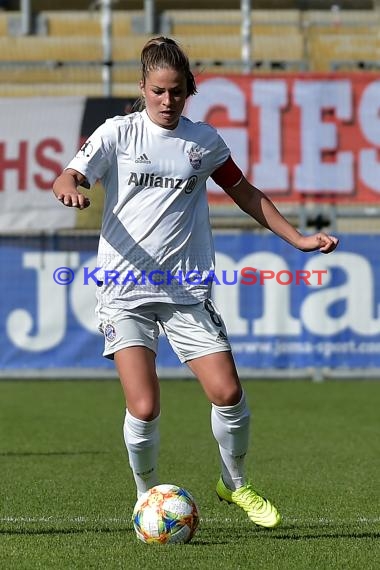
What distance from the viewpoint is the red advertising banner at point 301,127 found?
16203 millimetres

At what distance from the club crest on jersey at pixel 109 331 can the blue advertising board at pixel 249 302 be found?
1004 cm

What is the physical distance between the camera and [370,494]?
25.3ft

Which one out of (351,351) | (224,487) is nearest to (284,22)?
(351,351)

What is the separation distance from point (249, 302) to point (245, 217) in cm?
110

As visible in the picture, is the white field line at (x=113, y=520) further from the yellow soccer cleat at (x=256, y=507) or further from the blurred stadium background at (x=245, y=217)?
the blurred stadium background at (x=245, y=217)

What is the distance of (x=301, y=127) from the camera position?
1625 cm

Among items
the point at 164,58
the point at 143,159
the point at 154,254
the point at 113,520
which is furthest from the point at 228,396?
the point at 164,58

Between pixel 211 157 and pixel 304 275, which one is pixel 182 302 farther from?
pixel 304 275

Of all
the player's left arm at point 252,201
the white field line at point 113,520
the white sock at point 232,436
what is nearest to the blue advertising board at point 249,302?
the white field line at point 113,520

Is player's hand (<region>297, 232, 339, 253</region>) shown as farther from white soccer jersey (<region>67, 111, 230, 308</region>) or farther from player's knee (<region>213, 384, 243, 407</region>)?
player's knee (<region>213, 384, 243, 407</region>)

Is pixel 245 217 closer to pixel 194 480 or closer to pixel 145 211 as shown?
pixel 194 480

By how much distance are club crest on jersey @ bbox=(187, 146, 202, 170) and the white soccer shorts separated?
633 mm

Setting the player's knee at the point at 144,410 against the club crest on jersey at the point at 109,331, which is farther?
the club crest on jersey at the point at 109,331

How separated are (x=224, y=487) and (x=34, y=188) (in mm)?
10126
